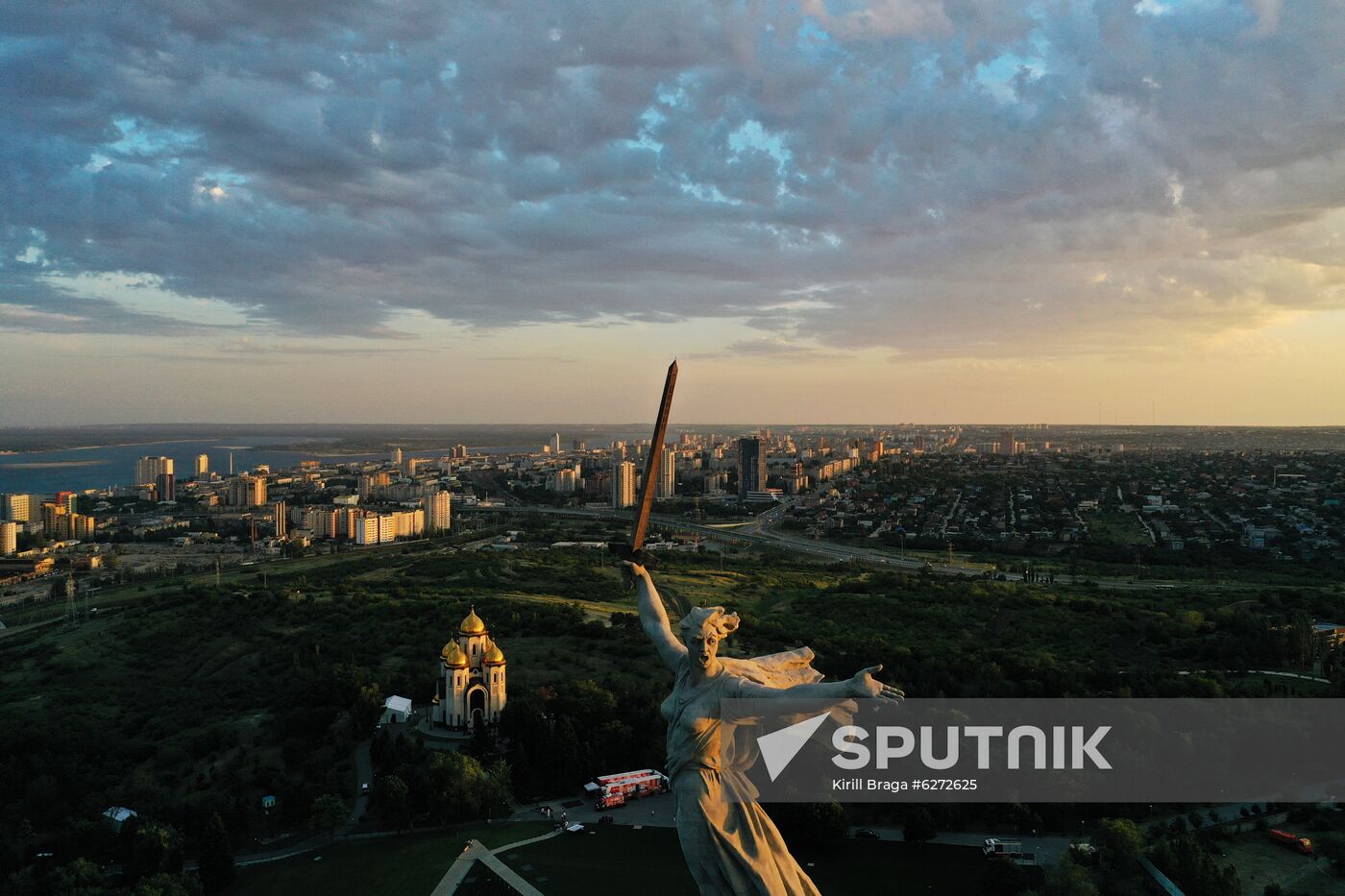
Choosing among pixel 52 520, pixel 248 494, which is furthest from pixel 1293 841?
pixel 248 494

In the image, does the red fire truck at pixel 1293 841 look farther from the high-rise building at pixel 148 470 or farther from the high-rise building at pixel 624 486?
the high-rise building at pixel 148 470

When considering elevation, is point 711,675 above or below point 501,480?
above

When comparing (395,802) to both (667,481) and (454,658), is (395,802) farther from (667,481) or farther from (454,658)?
(667,481)

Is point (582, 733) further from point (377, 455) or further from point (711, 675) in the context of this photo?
point (377, 455)

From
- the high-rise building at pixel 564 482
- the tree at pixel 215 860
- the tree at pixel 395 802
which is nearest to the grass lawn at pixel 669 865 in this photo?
the tree at pixel 395 802

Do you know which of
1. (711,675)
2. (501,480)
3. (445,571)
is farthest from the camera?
(501,480)

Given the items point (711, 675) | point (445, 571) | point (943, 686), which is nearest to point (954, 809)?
point (943, 686)
